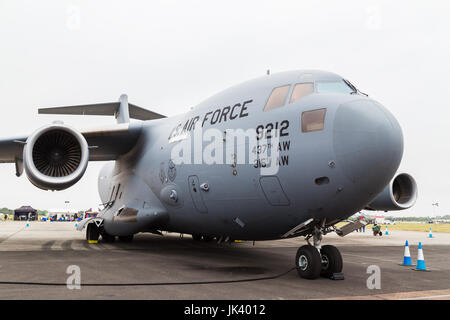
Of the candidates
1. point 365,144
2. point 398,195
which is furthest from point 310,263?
point 398,195

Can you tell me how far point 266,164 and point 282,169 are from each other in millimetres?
359

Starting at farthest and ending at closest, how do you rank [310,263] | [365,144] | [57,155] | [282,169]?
[57,155] < [282,169] < [310,263] < [365,144]

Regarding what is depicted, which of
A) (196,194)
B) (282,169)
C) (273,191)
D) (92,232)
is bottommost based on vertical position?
(92,232)

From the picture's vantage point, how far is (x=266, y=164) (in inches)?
286

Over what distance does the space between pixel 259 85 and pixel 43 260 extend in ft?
21.0

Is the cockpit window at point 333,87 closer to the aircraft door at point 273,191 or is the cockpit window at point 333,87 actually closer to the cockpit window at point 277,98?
the cockpit window at point 277,98

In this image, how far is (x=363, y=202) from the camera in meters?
6.79

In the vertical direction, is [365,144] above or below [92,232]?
above

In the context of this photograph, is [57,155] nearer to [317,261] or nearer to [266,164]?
[266,164]

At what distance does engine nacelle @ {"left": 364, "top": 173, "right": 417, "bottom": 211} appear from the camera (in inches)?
442

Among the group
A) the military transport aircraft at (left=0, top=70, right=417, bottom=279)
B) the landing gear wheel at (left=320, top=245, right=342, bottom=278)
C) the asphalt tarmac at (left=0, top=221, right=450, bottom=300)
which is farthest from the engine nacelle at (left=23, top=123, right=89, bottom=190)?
the landing gear wheel at (left=320, top=245, right=342, bottom=278)
